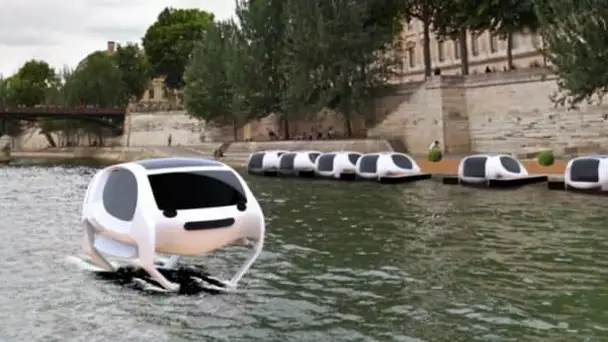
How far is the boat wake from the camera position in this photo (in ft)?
46.0

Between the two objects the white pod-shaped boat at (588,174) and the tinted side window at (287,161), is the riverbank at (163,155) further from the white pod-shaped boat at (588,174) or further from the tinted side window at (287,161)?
the tinted side window at (287,161)

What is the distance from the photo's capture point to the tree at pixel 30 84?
126 meters

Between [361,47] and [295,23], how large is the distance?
531 centimetres

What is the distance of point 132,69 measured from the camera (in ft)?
349

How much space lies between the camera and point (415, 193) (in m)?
32.7

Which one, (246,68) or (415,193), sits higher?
(246,68)

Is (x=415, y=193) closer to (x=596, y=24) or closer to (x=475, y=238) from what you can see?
(x=596, y=24)

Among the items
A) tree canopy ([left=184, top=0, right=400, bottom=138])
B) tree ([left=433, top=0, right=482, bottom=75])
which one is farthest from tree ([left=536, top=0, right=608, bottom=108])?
tree canopy ([left=184, top=0, right=400, bottom=138])

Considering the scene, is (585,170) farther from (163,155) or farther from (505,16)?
(163,155)

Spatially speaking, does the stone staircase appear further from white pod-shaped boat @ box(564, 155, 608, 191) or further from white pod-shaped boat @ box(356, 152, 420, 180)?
white pod-shaped boat @ box(564, 155, 608, 191)

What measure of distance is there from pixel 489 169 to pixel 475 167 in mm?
940

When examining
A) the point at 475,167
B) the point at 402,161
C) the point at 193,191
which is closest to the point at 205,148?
the point at 402,161

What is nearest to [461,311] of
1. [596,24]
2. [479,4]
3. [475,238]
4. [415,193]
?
[475,238]

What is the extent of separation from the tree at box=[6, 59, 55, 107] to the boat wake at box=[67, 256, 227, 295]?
113434mm
